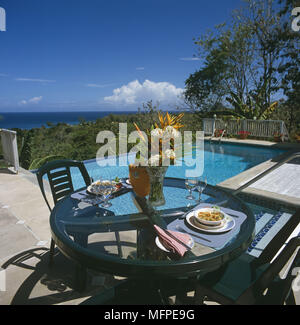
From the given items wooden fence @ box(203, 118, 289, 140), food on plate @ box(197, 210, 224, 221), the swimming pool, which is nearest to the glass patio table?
food on plate @ box(197, 210, 224, 221)

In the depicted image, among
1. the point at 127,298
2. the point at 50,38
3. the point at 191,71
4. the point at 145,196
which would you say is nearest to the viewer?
the point at 127,298

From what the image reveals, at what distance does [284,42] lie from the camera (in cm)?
1194

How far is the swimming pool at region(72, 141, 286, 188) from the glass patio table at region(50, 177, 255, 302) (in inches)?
146

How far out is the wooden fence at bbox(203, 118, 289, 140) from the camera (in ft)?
34.3

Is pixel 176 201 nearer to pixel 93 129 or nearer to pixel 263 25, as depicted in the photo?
pixel 93 129

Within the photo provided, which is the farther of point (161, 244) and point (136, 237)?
point (136, 237)

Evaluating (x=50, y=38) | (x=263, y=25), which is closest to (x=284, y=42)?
(x=263, y=25)

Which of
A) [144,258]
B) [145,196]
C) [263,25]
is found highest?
[263,25]

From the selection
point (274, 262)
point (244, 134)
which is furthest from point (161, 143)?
point (244, 134)

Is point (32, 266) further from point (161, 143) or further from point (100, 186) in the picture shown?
point (161, 143)

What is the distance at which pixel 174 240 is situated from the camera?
4.03 feet

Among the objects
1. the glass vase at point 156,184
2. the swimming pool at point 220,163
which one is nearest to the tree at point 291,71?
the swimming pool at point 220,163

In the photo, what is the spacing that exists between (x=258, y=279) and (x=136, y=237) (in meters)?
0.70
